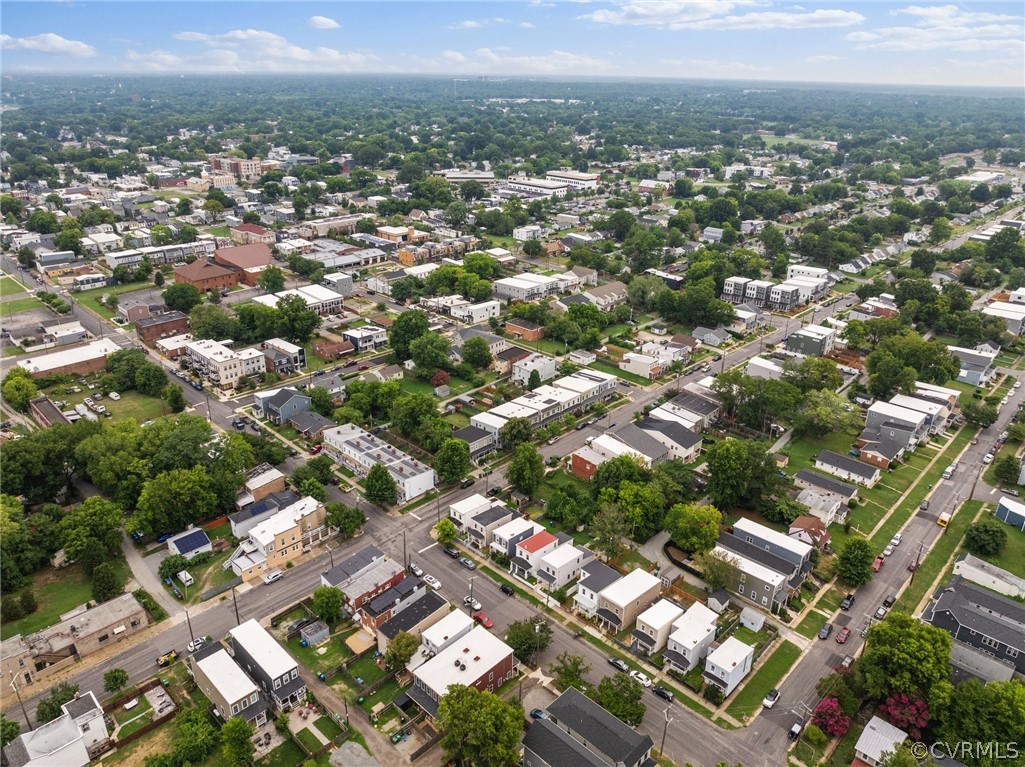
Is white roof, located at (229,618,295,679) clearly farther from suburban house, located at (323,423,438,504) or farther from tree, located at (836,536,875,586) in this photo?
tree, located at (836,536,875,586)

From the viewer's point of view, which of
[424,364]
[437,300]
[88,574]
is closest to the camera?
[88,574]

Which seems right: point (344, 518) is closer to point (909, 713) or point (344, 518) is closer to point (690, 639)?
point (690, 639)

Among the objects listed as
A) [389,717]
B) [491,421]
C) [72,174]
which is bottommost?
[389,717]

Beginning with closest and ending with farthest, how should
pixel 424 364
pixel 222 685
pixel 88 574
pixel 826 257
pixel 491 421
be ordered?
pixel 222 685
pixel 88 574
pixel 491 421
pixel 424 364
pixel 826 257

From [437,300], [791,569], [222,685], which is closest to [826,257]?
[437,300]

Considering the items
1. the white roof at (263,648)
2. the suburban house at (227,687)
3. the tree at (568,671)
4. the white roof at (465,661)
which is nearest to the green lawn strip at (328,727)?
the suburban house at (227,687)

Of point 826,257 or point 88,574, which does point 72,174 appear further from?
point 826,257
